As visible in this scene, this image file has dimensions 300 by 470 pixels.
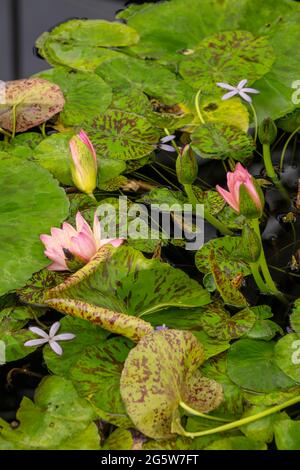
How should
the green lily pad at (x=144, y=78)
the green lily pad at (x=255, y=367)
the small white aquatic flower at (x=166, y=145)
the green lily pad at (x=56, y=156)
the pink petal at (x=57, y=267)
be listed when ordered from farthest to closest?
the green lily pad at (x=144, y=78) < the small white aquatic flower at (x=166, y=145) < the green lily pad at (x=56, y=156) < the pink petal at (x=57, y=267) < the green lily pad at (x=255, y=367)

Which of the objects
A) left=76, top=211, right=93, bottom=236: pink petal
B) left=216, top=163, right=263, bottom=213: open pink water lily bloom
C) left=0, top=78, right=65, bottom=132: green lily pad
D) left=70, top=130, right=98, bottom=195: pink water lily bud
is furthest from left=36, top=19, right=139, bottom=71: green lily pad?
left=216, top=163, right=263, bottom=213: open pink water lily bloom

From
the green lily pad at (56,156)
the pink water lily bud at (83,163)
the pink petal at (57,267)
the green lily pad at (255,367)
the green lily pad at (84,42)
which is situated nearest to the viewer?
the green lily pad at (255,367)

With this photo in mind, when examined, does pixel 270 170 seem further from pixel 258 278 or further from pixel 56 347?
pixel 56 347

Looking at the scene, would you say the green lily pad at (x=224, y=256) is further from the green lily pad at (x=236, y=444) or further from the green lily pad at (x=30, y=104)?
the green lily pad at (x=30, y=104)

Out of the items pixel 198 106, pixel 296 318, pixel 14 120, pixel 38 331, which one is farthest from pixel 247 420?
pixel 14 120

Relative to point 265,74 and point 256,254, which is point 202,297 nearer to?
point 256,254

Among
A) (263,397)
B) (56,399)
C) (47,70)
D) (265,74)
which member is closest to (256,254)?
(263,397)

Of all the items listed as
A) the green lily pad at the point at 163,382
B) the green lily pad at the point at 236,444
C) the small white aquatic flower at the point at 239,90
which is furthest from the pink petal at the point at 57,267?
the small white aquatic flower at the point at 239,90
